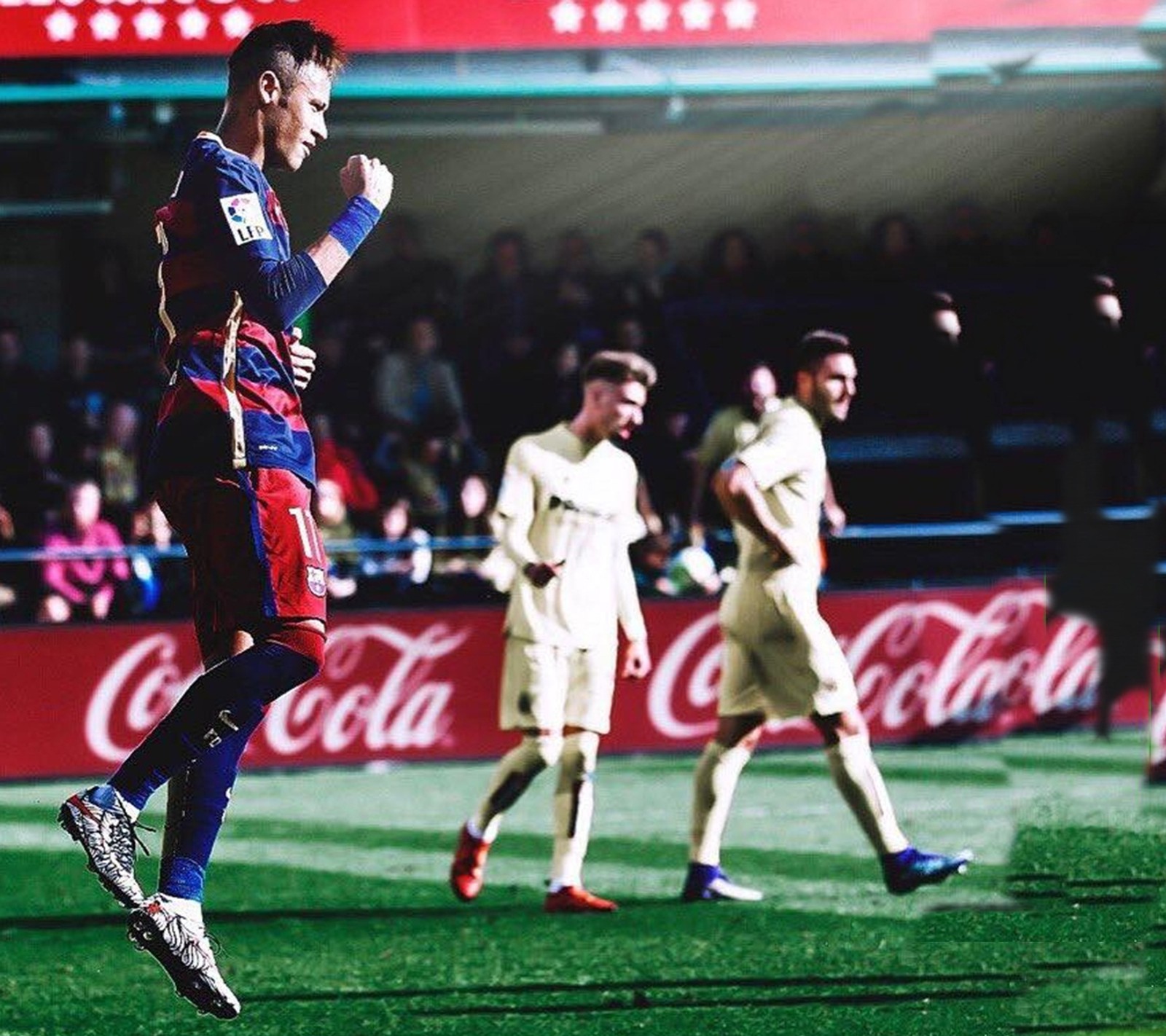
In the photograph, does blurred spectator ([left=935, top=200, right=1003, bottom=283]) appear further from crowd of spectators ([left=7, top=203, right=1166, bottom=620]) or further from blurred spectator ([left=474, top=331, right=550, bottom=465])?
blurred spectator ([left=474, top=331, right=550, bottom=465])

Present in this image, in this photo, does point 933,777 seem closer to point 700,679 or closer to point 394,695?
point 700,679

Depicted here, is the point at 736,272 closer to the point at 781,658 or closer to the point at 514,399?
the point at 514,399

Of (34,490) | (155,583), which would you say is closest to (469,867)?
(155,583)

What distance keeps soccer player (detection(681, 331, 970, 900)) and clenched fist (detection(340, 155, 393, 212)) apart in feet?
9.85

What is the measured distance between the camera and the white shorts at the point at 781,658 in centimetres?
837

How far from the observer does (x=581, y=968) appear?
23.0ft

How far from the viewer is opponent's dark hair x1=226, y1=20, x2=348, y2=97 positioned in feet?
17.5

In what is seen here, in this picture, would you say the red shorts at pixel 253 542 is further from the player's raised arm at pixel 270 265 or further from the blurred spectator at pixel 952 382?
the blurred spectator at pixel 952 382

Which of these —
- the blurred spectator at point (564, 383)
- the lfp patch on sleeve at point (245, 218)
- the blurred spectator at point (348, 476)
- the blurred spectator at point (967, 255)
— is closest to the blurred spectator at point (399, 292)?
the blurred spectator at point (564, 383)

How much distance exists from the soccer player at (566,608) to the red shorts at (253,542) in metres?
3.36

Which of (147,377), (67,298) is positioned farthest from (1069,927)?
(67,298)

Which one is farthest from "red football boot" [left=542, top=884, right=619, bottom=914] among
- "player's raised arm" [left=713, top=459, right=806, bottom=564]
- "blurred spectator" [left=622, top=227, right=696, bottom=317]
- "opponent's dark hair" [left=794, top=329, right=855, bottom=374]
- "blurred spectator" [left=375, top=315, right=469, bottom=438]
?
"blurred spectator" [left=622, top=227, right=696, bottom=317]

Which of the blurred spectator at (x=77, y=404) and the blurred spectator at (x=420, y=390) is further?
the blurred spectator at (x=420, y=390)

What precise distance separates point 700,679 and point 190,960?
30.8ft
